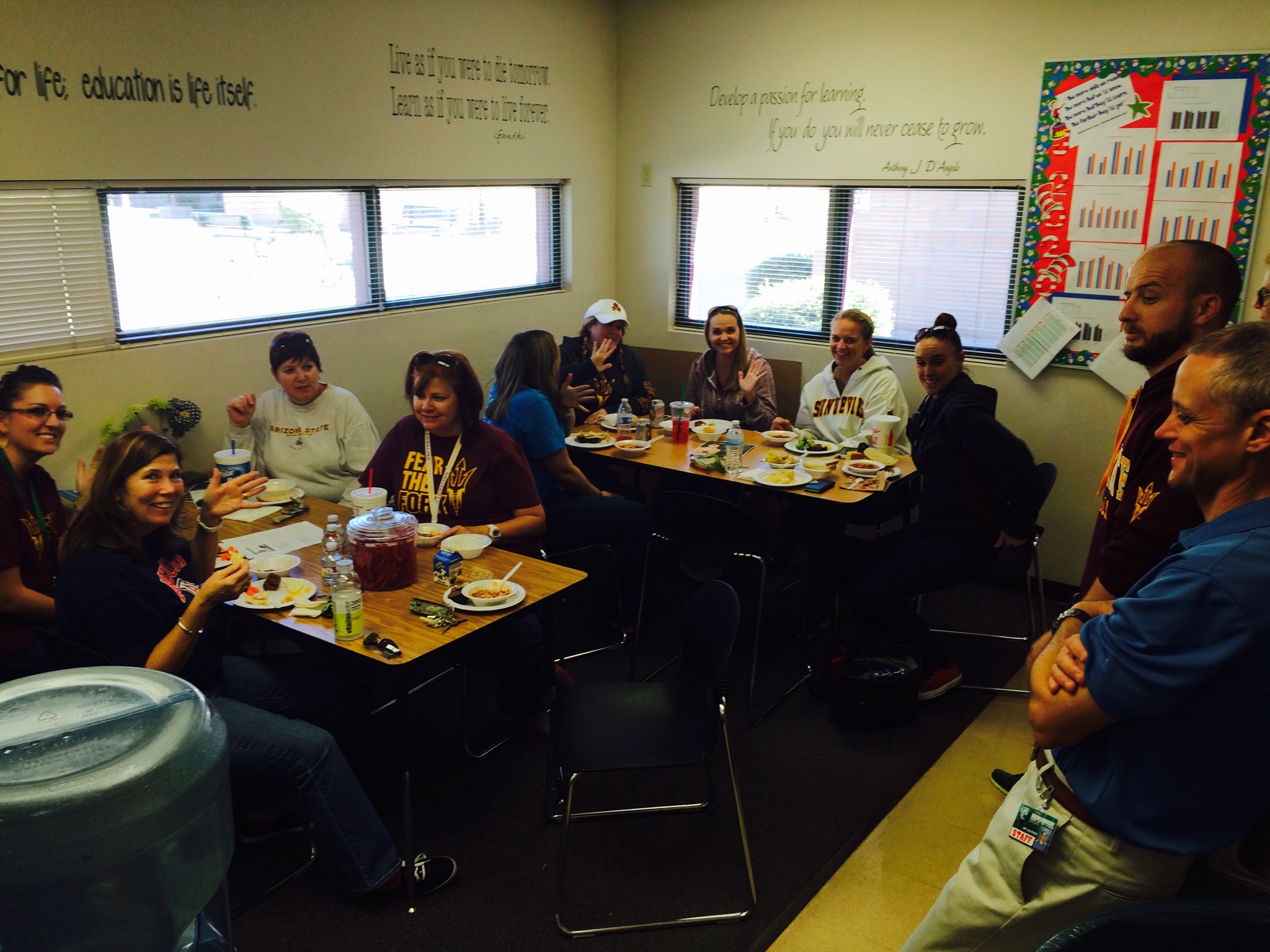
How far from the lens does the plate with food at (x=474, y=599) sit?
2.79 metres

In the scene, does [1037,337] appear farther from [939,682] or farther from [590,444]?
[590,444]

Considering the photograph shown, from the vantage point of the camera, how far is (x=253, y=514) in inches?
143

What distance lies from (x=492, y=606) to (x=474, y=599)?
0.06m

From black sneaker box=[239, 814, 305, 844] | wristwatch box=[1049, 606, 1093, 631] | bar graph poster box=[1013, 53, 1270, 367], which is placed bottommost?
black sneaker box=[239, 814, 305, 844]

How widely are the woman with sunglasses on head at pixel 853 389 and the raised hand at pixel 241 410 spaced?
2625mm

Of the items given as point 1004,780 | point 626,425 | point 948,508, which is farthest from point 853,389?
point 1004,780

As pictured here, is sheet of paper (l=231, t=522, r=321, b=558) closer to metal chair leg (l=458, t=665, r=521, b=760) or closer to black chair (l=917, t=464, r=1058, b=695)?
metal chair leg (l=458, t=665, r=521, b=760)

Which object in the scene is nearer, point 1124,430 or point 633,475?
point 1124,430

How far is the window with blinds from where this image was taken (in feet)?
16.6

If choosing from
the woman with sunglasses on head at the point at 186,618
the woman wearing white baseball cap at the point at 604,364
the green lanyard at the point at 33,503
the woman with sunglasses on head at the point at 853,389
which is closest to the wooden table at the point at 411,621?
the woman with sunglasses on head at the point at 186,618

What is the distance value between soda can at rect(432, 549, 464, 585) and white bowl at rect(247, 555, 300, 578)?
1.56 ft

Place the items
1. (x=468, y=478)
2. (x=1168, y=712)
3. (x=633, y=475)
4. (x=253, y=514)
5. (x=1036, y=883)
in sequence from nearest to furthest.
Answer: (x=1168, y=712) → (x=1036, y=883) → (x=468, y=478) → (x=253, y=514) → (x=633, y=475)

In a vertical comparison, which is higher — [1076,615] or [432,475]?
[1076,615]

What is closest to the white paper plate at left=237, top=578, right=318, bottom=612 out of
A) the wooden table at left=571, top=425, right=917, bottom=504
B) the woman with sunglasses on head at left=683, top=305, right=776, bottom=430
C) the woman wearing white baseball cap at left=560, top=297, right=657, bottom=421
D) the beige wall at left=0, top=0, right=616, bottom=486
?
the beige wall at left=0, top=0, right=616, bottom=486
